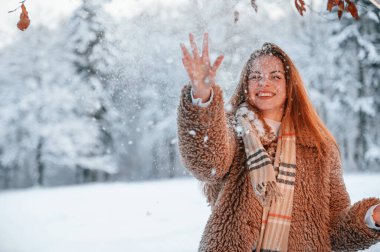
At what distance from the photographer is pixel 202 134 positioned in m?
1.92

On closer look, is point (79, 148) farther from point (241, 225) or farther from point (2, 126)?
point (241, 225)

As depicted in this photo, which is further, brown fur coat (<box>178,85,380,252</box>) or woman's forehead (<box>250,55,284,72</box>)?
woman's forehead (<box>250,55,284,72</box>)

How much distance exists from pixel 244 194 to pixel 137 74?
1776cm

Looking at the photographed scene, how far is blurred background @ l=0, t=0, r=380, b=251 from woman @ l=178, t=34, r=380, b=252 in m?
5.74

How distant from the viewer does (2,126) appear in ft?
85.1

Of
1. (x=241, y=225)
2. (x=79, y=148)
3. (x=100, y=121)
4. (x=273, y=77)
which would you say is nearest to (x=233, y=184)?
(x=241, y=225)

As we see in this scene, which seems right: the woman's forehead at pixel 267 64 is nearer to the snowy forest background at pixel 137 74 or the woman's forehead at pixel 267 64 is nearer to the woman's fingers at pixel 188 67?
the woman's fingers at pixel 188 67

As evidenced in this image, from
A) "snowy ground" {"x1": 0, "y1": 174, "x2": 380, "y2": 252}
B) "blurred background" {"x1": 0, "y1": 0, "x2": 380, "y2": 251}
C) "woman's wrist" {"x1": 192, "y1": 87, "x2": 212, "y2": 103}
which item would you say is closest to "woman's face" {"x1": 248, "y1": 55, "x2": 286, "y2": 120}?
"woman's wrist" {"x1": 192, "y1": 87, "x2": 212, "y2": 103}

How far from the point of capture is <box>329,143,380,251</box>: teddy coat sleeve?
7.42 ft

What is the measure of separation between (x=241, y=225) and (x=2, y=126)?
26817mm

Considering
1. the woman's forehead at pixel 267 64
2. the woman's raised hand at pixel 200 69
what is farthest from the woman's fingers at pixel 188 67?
the woman's forehead at pixel 267 64

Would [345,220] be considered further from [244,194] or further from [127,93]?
[127,93]

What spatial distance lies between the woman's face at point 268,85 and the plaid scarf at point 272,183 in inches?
6.9

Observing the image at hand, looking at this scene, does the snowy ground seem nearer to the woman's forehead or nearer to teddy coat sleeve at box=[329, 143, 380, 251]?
teddy coat sleeve at box=[329, 143, 380, 251]
